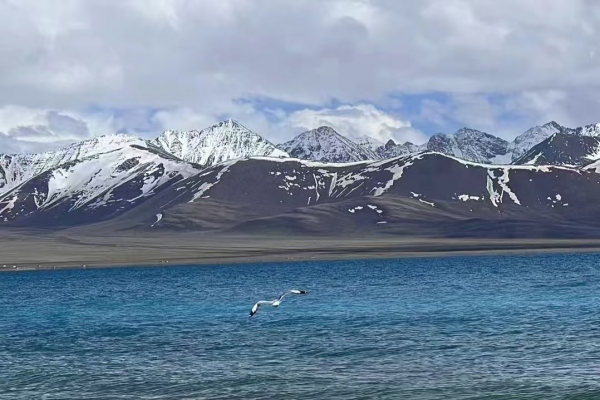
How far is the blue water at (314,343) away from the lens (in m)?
40.1

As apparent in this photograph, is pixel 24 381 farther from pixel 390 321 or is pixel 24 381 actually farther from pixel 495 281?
pixel 495 281

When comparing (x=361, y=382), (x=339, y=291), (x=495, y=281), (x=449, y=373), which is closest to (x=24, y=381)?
(x=361, y=382)

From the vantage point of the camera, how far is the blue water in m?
40.1

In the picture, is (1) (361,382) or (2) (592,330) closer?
(1) (361,382)

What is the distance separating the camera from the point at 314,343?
171 ft

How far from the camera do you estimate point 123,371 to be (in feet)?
149

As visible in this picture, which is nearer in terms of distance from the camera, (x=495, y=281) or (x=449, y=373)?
(x=449, y=373)

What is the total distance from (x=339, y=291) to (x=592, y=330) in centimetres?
4017

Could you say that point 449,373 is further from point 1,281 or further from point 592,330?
point 1,281

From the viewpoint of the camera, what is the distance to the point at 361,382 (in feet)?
132

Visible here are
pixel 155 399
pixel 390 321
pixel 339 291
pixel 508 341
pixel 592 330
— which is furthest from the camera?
pixel 339 291

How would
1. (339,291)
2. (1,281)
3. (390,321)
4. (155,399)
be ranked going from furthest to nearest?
(1,281) → (339,291) → (390,321) → (155,399)

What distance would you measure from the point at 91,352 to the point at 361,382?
18.4m

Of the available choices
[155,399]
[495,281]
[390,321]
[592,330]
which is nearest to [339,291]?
[495,281]
